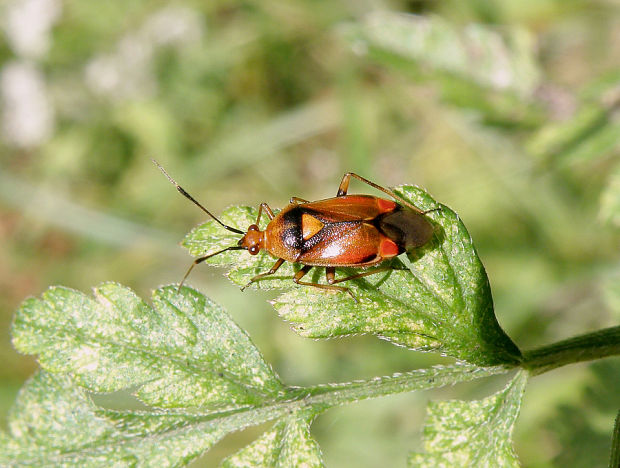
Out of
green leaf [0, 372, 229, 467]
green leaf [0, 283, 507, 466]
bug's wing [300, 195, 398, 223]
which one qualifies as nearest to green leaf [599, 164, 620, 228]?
bug's wing [300, 195, 398, 223]

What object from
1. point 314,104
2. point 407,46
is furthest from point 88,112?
point 407,46

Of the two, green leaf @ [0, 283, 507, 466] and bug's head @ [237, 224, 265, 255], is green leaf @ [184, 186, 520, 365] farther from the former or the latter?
bug's head @ [237, 224, 265, 255]

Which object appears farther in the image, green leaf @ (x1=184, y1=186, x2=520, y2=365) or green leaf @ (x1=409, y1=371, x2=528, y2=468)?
green leaf @ (x1=184, y1=186, x2=520, y2=365)

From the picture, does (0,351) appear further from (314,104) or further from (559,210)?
(559,210)

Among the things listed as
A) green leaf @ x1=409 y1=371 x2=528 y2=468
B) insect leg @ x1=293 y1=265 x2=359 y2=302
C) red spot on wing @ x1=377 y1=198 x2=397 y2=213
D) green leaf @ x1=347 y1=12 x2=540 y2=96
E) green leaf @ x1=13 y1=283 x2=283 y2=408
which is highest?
green leaf @ x1=347 y1=12 x2=540 y2=96

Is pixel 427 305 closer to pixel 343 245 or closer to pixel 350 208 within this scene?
pixel 343 245

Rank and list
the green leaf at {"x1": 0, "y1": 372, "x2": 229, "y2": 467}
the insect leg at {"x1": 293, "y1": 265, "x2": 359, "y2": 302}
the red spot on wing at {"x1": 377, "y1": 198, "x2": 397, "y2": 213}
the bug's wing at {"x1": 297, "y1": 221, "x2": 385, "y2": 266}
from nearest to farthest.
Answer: the green leaf at {"x1": 0, "y1": 372, "x2": 229, "y2": 467}, the insect leg at {"x1": 293, "y1": 265, "x2": 359, "y2": 302}, the bug's wing at {"x1": 297, "y1": 221, "x2": 385, "y2": 266}, the red spot on wing at {"x1": 377, "y1": 198, "x2": 397, "y2": 213}

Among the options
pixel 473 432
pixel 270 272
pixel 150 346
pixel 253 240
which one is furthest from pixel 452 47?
pixel 150 346
